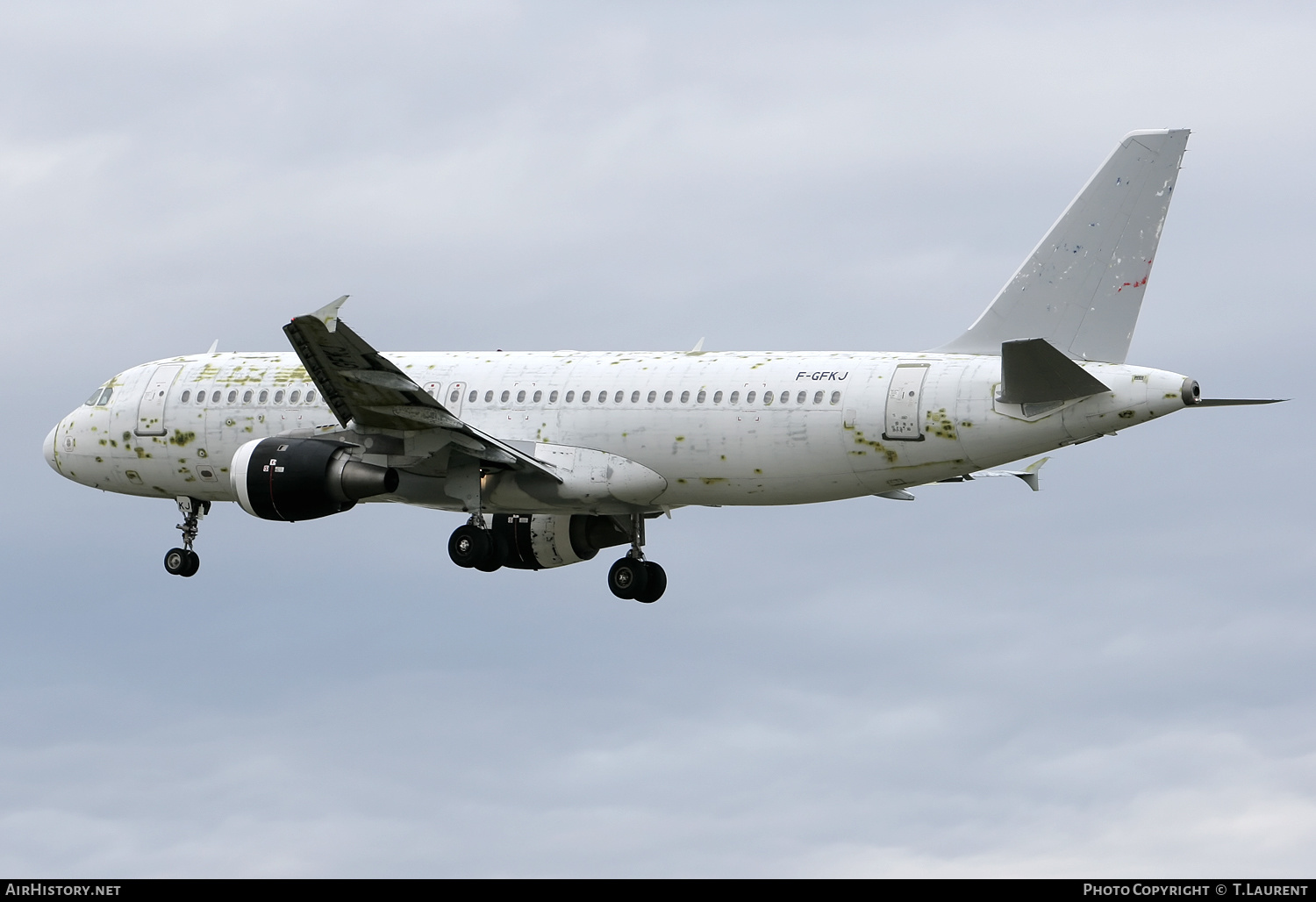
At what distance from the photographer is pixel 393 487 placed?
3897cm

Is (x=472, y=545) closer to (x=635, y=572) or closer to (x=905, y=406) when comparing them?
(x=635, y=572)

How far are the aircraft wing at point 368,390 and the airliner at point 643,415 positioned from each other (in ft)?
0.16

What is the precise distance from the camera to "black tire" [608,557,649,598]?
139 feet

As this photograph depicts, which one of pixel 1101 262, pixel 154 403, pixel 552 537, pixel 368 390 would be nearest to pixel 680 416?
pixel 368 390

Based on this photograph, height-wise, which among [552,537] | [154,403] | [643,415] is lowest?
[552,537]

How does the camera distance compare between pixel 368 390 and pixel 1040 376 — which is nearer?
pixel 1040 376

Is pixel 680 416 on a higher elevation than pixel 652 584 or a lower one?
higher

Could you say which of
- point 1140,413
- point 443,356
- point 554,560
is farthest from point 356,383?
point 1140,413

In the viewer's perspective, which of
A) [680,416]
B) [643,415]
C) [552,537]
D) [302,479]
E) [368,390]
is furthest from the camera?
[552,537]

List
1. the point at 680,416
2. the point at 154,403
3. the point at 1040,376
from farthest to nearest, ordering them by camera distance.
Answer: the point at 154,403 < the point at 680,416 < the point at 1040,376

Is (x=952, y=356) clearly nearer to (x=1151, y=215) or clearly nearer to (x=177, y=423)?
(x=1151, y=215)

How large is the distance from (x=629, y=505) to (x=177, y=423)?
10.5 meters

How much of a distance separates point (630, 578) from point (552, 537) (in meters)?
2.37

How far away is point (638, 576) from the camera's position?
139ft
